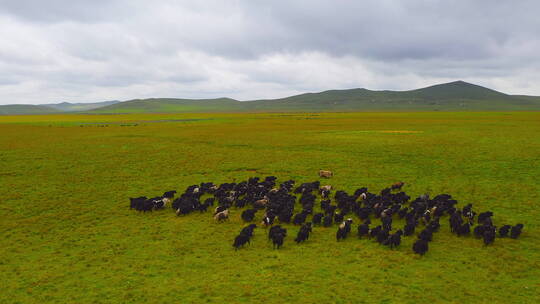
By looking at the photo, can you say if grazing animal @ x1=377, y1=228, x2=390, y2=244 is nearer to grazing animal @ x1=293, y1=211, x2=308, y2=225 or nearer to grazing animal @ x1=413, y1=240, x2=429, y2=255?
grazing animal @ x1=413, y1=240, x2=429, y2=255

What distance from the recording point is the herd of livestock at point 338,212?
14.9 meters

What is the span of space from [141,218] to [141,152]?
2154 cm

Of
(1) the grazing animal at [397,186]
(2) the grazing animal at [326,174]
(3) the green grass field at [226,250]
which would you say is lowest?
(3) the green grass field at [226,250]

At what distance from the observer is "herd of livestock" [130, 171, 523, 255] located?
14.9 metres

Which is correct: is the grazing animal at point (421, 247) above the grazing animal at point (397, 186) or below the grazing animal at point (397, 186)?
below

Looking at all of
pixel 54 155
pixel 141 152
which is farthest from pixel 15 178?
pixel 141 152

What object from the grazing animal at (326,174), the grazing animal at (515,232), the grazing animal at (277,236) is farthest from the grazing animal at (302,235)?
the grazing animal at (326,174)

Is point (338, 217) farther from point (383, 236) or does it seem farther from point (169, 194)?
point (169, 194)

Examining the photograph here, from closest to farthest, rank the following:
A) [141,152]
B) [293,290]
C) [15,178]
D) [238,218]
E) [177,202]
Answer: [293,290]
[238,218]
[177,202]
[15,178]
[141,152]

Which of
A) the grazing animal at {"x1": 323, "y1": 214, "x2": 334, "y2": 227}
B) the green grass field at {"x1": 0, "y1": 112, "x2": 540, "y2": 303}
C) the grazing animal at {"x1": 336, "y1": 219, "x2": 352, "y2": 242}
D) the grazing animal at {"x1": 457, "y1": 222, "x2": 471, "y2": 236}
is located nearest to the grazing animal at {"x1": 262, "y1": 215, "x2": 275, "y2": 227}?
the green grass field at {"x1": 0, "y1": 112, "x2": 540, "y2": 303}

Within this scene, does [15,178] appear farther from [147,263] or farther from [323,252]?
[323,252]

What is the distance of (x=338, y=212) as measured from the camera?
18766mm

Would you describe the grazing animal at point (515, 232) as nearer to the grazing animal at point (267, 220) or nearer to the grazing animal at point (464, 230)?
the grazing animal at point (464, 230)

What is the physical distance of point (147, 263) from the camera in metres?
13.3
